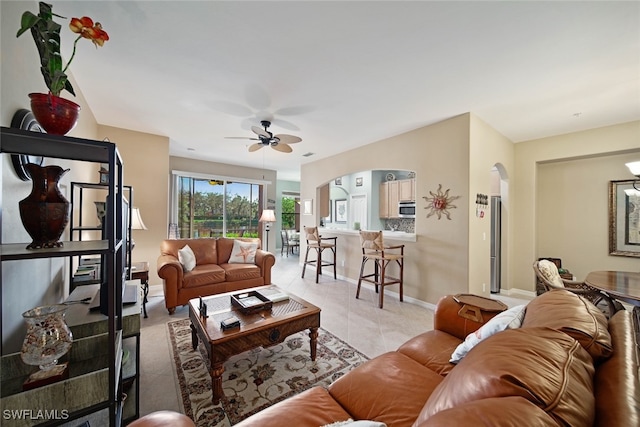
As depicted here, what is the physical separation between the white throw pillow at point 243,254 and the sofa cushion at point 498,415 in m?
3.76

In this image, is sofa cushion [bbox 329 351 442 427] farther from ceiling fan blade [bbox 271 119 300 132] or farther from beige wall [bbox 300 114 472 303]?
ceiling fan blade [bbox 271 119 300 132]

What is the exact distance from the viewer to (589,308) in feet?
3.58

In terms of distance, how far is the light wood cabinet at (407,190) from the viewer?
6.01 m

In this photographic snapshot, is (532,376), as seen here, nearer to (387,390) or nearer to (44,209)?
(387,390)

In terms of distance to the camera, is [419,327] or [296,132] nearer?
[419,327]

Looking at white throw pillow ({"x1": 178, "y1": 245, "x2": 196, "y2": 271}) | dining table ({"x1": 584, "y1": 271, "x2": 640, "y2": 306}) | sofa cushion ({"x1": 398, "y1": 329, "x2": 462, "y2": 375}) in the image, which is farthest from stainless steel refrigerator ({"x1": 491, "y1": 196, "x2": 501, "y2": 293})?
white throw pillow ({"x1": 178, "y1": 245, "x2": 196, "y2": 271})

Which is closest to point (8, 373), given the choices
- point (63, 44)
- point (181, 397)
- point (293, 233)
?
point (181, 397)

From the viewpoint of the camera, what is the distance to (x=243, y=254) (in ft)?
13.2

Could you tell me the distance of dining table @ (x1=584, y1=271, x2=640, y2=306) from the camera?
200cm

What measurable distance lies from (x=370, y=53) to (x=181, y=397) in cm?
307

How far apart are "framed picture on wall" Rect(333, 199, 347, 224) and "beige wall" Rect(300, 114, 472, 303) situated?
11.0 feet

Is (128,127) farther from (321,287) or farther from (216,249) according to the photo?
(321,287)

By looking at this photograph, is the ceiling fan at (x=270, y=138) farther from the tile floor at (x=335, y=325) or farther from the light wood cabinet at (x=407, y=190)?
the light wood cabinet at (x=407, y=190)

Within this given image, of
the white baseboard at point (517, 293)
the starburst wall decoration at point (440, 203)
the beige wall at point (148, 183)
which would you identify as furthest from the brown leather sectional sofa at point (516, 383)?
the beige wall at point (148, 183)
